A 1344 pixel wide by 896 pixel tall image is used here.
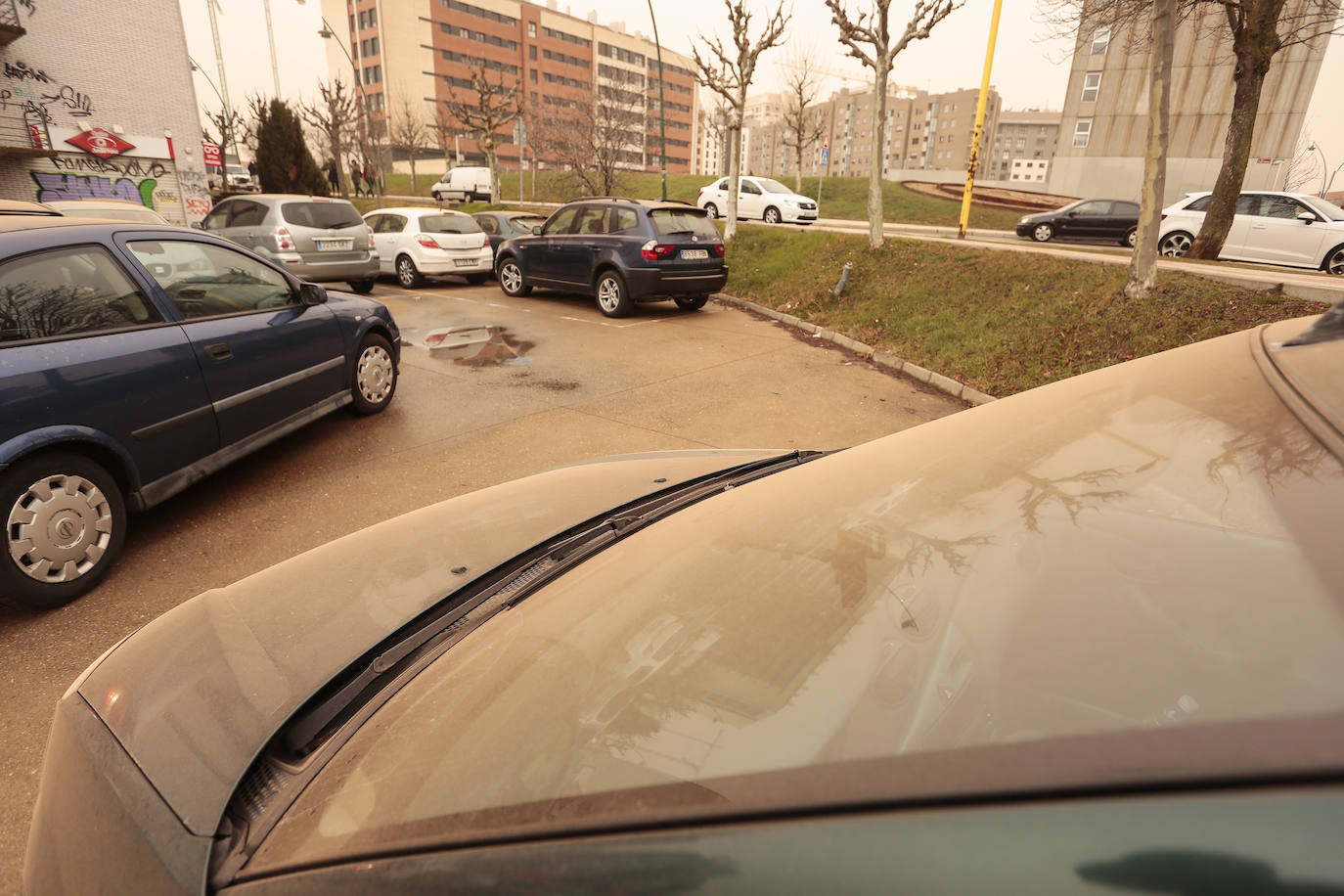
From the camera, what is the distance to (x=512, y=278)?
13.3m

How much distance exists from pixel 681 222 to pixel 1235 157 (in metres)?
10.8

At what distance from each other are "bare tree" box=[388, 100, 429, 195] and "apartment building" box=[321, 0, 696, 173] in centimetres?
149

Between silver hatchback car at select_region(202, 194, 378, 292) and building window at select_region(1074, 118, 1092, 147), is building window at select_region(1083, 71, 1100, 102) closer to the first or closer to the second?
building window at select_region(1074, 118, 1092, 147)

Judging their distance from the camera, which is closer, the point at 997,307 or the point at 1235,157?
the point at 997,307

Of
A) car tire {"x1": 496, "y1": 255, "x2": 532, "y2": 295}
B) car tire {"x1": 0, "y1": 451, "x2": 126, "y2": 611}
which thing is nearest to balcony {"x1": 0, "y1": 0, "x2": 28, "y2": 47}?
car tire {"x1": 496, "y1": 255, "x2": 532, "y2": 295}

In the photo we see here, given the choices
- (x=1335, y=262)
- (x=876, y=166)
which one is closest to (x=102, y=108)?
(x=876, y=166)

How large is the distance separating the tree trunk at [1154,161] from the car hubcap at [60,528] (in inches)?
388

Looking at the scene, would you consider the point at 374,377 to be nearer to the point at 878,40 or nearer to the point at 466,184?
the point at 878,40

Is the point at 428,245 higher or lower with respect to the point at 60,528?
higher

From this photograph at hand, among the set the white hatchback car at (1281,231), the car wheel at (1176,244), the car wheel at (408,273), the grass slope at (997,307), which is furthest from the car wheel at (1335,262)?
the car wheel at (408,273)

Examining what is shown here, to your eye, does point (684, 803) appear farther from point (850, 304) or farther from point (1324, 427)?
point (850, 304)

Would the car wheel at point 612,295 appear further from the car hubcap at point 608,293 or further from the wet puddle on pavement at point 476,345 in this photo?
the wet puddle on pavement at point 476,345

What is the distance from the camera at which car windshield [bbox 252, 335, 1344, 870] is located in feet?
2.38

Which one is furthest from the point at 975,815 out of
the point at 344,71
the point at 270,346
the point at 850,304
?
the point at 344,71
